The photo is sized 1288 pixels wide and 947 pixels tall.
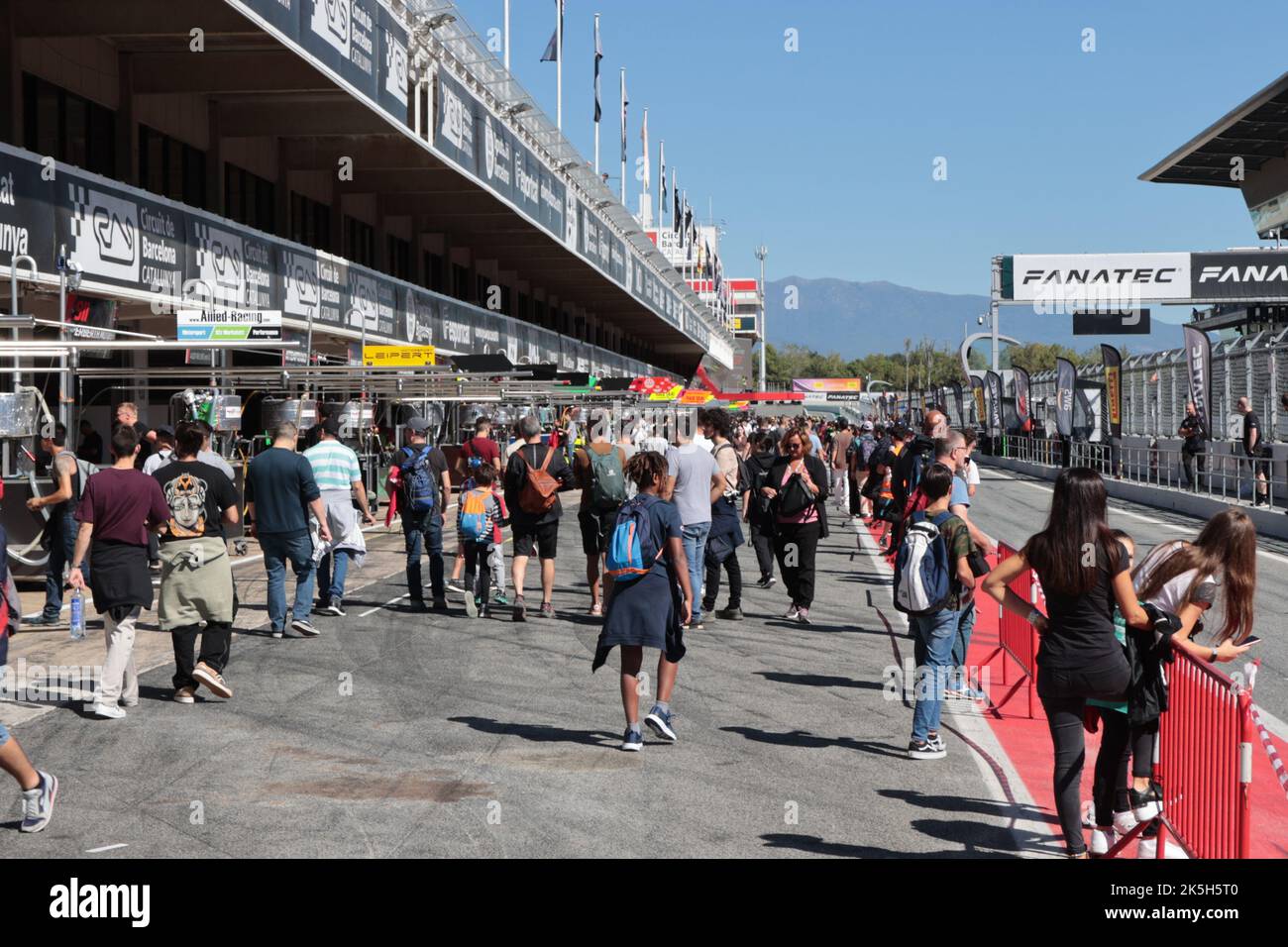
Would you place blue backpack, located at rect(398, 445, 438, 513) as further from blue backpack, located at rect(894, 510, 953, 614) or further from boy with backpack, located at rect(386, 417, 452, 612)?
blue backpack, located at rect(894, 510, 953, 614)

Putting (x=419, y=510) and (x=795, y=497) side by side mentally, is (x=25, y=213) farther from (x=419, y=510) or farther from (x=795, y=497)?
(x=795, y=497)

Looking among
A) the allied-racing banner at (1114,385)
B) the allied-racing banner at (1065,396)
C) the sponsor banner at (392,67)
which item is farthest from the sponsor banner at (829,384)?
the sponsor banner at (392,67)

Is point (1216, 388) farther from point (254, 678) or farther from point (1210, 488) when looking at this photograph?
point (254, 678)

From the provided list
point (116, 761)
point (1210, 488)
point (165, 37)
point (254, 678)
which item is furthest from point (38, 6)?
point (1210, 488)

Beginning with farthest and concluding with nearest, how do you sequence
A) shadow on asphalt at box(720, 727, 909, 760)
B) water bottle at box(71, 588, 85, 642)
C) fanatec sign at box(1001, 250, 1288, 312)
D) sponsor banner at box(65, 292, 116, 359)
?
1. fanatec sign at box(1001, 250, 1288, 312)
2. sponsor banner at box(65, 292, 116, 359)
3. water bottle at box(71, 588, 85, 642)
4. shadow on asphalt at box(720, 727, 909, 760)

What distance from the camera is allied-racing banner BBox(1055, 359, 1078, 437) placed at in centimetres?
3706

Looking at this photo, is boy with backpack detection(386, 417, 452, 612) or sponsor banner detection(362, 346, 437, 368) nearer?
boy with backpack detection(386, 417, 452, 612)

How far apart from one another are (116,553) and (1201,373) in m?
24.5

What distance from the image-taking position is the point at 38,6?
15977mm

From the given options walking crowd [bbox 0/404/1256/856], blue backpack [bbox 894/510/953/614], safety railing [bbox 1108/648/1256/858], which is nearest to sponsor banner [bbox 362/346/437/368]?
walking crowd [bbox 0/404/1256/856]

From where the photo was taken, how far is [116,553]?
28.0ft

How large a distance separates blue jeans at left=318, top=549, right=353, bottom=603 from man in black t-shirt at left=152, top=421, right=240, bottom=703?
12.2 feet

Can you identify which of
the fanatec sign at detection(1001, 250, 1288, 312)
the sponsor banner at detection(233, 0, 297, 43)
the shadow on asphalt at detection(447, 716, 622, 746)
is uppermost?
the fanatec sign at detection(1001, 250, 1288, 312)

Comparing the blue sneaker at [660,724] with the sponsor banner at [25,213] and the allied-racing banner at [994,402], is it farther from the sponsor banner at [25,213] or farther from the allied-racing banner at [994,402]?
the allied-racing banner at [994,402]
